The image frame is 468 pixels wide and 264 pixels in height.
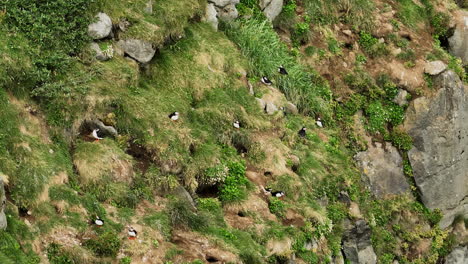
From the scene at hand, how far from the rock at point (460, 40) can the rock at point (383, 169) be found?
5.94 m

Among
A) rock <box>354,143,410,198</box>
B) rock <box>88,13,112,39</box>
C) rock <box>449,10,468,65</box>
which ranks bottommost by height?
rock <box>354,143,410,198</box>

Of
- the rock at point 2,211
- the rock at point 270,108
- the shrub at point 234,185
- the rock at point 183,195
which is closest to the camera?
the rock at point 2,211

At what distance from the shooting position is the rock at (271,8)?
83.7ft

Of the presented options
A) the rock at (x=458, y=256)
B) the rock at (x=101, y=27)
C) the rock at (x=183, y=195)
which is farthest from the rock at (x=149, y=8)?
the rock at (x=458, y=256)

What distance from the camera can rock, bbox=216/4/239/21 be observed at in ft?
78.4

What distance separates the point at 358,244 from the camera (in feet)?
69.7

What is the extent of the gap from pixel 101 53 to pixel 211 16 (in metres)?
5.05

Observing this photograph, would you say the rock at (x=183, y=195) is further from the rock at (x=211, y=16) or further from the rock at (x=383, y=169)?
the rock at (x=383, y=169)

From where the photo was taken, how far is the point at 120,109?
A: 18.7 m

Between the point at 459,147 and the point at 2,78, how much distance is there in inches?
641

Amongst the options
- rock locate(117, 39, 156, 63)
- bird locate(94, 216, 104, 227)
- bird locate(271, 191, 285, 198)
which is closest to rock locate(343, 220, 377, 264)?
bird locate(271, 191, 285, 198)

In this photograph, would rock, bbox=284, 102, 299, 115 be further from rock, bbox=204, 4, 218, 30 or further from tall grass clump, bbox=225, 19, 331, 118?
rock, bbox=204, 4, 218, 30

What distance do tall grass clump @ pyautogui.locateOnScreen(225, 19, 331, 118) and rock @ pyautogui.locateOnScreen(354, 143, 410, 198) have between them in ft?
6.62

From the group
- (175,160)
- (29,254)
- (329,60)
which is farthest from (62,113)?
(329,60)
